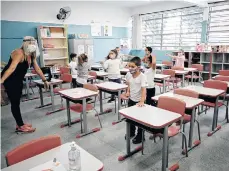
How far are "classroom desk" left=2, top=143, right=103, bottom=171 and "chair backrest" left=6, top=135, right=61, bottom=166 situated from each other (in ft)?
0.17

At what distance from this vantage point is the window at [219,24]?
6.88m

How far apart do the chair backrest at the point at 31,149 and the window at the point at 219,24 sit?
24.6 ft

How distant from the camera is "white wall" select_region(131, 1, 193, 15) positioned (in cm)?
777

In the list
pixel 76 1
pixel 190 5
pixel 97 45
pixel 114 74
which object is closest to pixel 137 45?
pixel 97 45

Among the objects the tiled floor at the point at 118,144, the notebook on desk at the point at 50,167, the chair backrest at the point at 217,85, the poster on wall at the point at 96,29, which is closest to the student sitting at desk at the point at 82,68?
the tiled floor at the point at 118,144

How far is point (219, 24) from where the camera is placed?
707 cm

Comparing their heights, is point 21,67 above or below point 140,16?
below

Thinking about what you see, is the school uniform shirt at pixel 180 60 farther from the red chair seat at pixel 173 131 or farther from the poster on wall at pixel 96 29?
the red chair seat at pixel 173 131

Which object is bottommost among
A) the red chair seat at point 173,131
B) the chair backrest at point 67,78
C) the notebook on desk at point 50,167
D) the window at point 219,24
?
the red chair seat at point 173,131

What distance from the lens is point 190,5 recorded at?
748 centimetres

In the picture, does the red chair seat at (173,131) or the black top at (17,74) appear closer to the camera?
the red chair seat at (173,131)

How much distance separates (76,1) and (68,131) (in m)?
6.01

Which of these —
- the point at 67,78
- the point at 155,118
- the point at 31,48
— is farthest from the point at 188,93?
the point at 67,78

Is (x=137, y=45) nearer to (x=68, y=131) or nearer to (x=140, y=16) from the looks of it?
(x=140, y=16)
